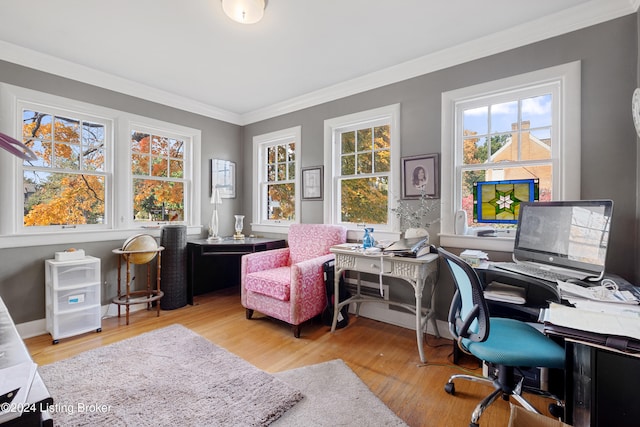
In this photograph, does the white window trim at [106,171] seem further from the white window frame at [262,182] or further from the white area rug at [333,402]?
the white area rug at [333,402]

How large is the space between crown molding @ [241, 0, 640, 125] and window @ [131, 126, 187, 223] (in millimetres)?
1854

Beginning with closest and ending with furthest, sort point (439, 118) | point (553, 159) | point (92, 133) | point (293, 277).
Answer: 1. point (553, 159)
2. point (293, 277)
3. point (439, 118)
4. point (92, 133)

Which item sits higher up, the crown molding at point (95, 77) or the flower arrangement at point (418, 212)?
the crown molding at point (95, 77)

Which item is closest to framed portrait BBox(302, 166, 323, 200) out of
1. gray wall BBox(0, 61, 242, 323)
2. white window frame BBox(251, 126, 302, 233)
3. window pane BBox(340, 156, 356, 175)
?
window pane BBox(340, 156, 356, 175)

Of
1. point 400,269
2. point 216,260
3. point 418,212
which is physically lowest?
point 216,260

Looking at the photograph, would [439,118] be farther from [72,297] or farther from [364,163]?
[72,297]

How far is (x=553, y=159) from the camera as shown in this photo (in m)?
2.26

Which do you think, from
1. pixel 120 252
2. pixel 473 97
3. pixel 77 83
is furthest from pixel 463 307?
pixel 77 83

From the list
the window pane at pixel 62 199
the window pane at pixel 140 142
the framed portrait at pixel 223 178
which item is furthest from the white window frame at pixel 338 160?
the window pane at pixel 62 199

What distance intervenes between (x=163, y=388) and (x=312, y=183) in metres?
2.55

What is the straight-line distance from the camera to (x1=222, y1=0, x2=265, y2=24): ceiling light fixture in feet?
6.32

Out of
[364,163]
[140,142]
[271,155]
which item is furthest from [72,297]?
[364,163]

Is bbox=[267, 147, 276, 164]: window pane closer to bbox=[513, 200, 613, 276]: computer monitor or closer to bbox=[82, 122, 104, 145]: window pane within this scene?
bbox=[82, 122, 104, 145]: window pane

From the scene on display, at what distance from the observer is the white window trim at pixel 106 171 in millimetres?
2549
